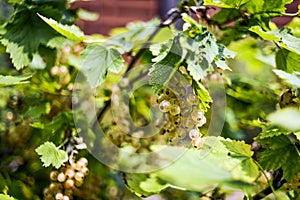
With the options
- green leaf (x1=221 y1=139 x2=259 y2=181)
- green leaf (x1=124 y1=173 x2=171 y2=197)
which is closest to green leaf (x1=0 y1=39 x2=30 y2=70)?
green leaf (x1=124 y1=173 x2=171 y2=197)

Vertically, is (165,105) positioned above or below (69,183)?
above

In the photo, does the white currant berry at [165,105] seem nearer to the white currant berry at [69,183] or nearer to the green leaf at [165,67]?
the green leaf at [165,67]

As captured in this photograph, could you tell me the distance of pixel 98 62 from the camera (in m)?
0.91

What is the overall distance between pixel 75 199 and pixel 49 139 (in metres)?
0.18

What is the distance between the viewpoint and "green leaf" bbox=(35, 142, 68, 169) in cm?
88

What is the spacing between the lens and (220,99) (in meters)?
1.12

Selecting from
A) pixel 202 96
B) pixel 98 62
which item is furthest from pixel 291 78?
pixel 98 62

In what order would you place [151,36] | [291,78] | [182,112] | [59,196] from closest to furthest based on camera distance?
[291,78] → [182,112] → [59,196] → [151,36]

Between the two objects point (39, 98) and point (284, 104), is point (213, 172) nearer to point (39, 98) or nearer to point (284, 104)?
point (284, 104)

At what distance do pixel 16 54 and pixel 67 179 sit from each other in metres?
0.26

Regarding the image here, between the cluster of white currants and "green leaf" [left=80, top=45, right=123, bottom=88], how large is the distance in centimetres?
17

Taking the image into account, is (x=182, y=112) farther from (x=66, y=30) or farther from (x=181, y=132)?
(x=66, y=30)

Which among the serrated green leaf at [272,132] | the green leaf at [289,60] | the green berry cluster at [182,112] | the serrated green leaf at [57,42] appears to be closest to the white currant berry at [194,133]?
the green berry cluster at [182,112]

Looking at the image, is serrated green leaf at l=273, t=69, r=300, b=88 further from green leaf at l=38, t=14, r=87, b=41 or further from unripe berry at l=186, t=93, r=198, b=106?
green leaf at l=38, t=14, r=87, b=41
